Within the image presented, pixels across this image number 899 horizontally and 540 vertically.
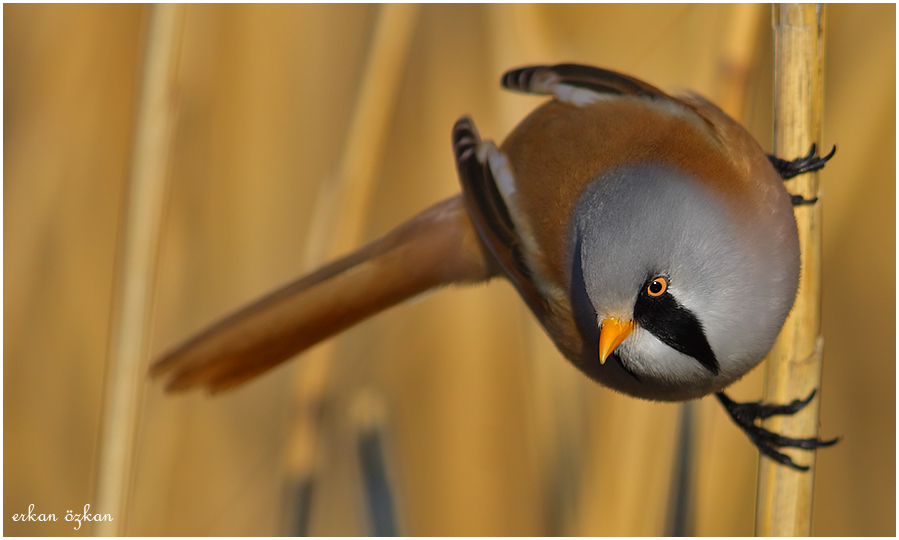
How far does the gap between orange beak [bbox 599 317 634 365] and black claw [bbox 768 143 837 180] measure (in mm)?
349

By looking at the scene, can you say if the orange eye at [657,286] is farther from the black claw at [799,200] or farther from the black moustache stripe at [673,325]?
the black claw at [799,200]

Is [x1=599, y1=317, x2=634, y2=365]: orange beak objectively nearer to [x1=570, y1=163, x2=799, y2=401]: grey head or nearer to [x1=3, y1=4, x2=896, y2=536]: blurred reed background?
[x1=570, y1=163, x2=799, y2=401]: grey head

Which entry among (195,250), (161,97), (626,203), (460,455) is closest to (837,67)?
(626,203)

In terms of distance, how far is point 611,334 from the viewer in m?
0.82

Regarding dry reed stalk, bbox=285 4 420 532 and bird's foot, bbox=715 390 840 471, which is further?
dry reed stalk, bbox=285 4 420 532

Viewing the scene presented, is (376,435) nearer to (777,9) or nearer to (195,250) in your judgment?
(195,250)

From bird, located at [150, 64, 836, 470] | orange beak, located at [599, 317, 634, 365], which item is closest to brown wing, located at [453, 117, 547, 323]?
bird, located at [150, 64, 836, 470]

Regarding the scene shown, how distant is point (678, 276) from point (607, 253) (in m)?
0.08

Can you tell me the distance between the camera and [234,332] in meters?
1.10

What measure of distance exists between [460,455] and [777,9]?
0.96 meters

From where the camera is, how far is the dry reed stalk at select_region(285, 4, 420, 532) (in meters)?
1.12

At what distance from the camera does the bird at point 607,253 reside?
2.71 ft

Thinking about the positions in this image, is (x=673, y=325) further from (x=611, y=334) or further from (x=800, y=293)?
(x=800, y=293)

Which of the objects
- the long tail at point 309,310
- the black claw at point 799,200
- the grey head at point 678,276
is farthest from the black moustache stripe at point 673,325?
the long tail at point 309,310
